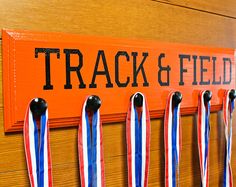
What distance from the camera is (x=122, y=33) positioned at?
2.07 feet

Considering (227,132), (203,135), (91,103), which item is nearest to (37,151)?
(91,103)

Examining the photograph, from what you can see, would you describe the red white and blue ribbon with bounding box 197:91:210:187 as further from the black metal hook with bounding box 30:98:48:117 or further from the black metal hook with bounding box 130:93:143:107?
the black metal hook with bounding box 30:98:48:117

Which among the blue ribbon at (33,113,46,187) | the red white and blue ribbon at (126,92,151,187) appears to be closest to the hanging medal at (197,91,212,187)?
the red white and blue ribbon at (126,92,151,187)

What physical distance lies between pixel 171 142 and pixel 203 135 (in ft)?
0.33

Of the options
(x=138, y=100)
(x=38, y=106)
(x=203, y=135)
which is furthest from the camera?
(x=203, y=135)

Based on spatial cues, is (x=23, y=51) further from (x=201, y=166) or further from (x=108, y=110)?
(x=201, y=166)

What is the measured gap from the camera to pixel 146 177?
629 mm

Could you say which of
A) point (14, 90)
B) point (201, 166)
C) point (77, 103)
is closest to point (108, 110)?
point (77, 103)

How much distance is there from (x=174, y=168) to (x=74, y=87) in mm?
290

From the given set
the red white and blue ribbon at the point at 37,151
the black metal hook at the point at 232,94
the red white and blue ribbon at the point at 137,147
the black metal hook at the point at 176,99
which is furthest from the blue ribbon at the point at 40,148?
the black metal hook at the point at 232,94

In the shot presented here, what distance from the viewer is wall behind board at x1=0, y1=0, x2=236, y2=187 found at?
0.52m

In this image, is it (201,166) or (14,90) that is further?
(201,166)

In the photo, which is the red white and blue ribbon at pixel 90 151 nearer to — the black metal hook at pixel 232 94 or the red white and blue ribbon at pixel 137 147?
the red white and blue ribbon at pixel 137 147

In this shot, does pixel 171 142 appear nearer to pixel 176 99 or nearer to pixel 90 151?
pixel 176 99
